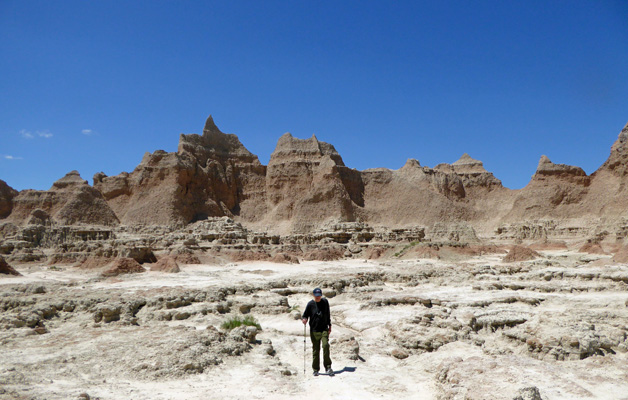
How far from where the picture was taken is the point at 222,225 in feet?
150

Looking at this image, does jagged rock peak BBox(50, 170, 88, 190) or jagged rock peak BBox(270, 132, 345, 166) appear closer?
jagged rock peak BBox(50, 170, 88, 190)

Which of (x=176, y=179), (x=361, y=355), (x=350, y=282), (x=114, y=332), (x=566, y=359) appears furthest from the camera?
(x=176, y=179)

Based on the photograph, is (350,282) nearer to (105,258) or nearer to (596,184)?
(105,258)

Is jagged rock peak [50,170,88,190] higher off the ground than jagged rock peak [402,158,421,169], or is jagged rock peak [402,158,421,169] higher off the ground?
jagged rock peak [402,158,421,169]

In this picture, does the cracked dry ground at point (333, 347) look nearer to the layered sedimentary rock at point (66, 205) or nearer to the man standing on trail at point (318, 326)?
the man standing on trail at point (318, 326)

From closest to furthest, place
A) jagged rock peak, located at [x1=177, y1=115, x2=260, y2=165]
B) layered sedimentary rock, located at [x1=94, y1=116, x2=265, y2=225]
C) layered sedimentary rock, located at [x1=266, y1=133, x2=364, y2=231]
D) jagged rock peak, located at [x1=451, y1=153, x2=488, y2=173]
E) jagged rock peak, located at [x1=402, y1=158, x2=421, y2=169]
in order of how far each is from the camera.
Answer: layered sedimentary rock, located at [x1=94, y1=116, x2=265, y2=225]
layered sedimentary rock, located at [x1=266, y1=133, x2=364, y2=231]
jagged rock peak, located at [x1=177, y1=115, x2=260, y2=165]
jagged rock peak, located at [x1=402, y1=158, x2=421, y2=169]
jagged rock peak, located at [x1=451, y1=153, x2=488, y2=173]

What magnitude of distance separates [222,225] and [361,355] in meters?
39.3

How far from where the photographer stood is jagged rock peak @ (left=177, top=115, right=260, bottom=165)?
68.6 metres

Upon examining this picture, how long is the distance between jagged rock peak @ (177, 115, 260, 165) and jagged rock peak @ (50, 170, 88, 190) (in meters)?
15.4

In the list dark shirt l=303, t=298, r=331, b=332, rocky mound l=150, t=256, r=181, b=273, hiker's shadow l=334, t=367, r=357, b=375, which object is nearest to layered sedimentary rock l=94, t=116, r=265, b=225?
rocky mound l=150, t=256, r=181, b=273

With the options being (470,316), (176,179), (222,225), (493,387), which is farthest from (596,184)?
(493,387)

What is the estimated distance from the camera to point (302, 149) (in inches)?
2881

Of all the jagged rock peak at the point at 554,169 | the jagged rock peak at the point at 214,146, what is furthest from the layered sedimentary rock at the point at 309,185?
the jagged rock peak at the point at 554,169

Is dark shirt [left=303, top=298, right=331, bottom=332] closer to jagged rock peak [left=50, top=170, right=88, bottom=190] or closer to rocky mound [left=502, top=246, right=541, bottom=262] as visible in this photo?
rocky mound [left=502, top=246, right=541, bottom=262]
